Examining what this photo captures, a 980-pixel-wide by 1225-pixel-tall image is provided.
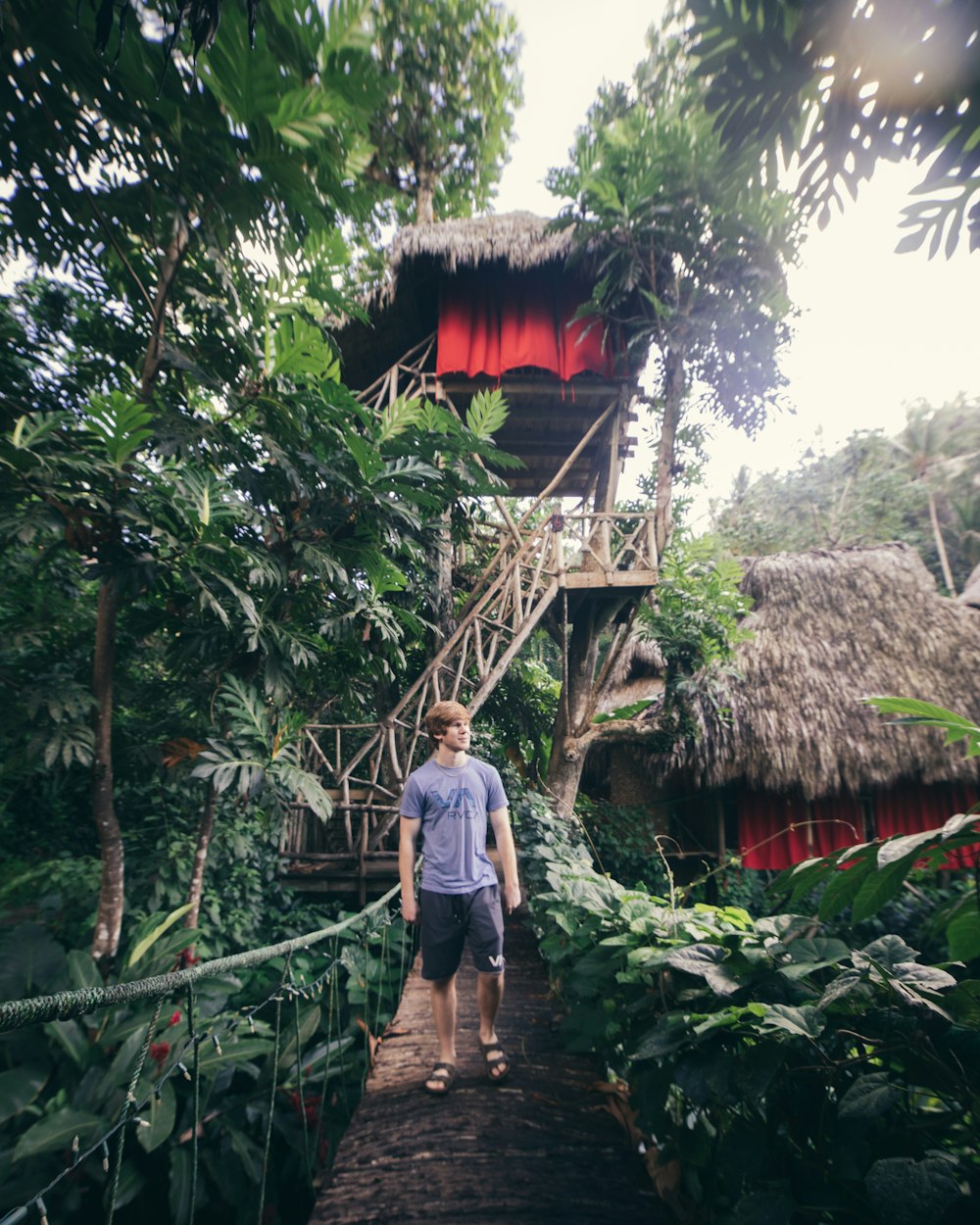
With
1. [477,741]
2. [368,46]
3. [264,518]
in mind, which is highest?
[368,46]

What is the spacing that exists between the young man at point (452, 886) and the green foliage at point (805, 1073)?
652 millimetres

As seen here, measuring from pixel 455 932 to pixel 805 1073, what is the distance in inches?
53.6

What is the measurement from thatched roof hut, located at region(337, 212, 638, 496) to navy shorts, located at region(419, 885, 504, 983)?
637 centimetres

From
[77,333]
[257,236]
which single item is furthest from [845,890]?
[77,333]

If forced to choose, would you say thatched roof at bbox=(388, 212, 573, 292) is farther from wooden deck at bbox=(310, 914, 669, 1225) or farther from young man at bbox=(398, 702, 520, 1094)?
wooden deck at bbox=(310, 914, 669, 1225)

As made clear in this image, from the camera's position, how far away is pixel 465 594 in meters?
7.59

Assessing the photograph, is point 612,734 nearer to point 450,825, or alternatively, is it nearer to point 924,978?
point 450,825

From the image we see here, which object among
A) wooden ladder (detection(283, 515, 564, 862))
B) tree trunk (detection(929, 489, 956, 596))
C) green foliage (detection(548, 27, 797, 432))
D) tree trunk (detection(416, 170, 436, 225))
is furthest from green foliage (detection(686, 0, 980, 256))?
tree trunk (detection(929, 489, 956, 596))

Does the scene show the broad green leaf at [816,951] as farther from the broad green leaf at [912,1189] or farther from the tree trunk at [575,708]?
the tree trunk at [575,708]

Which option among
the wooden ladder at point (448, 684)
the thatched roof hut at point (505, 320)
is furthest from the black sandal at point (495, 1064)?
the thatched roof hut at point (505, 320)

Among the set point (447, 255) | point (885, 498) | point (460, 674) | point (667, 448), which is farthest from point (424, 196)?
point (885, 498)

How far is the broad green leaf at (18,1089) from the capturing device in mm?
2127

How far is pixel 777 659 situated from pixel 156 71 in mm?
7823

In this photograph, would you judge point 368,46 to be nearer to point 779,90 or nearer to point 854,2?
point 779,90
